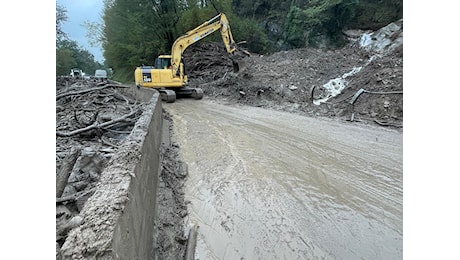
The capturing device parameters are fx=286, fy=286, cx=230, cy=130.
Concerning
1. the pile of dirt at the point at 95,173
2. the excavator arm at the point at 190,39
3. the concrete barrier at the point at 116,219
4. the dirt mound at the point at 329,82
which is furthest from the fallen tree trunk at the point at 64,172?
the excavator arm at the point at 190,39

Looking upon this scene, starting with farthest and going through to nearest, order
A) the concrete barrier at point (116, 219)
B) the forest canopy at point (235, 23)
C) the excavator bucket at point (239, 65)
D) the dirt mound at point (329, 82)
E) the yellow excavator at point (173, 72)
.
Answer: the forest canopy at point (235, 23) < the excavator bucket at point (239, 65) < the yellow excavator at point (173, 72) < the dirt mound at point (329, 82) < the concrete barrier at point (116, 219)

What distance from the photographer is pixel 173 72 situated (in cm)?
1312

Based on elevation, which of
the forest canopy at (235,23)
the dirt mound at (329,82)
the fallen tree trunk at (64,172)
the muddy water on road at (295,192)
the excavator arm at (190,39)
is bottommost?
the muddy water on road at (295,192)

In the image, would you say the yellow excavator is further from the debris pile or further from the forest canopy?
the forest canopy

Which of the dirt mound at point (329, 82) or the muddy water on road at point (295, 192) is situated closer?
the muddy water on road at point (295, 192)

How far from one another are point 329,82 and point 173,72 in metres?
7.03

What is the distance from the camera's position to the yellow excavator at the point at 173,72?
1281 cm

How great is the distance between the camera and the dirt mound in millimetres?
9547

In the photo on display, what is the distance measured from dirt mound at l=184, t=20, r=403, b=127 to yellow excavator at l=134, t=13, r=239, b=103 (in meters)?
1.78

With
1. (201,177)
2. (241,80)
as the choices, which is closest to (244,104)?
(241,80)

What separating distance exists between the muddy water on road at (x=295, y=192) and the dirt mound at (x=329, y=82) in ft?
6.46

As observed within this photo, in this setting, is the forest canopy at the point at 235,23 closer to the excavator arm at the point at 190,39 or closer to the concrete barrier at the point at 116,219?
the excavator arm at the point at 190,39

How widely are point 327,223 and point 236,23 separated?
24.6m
